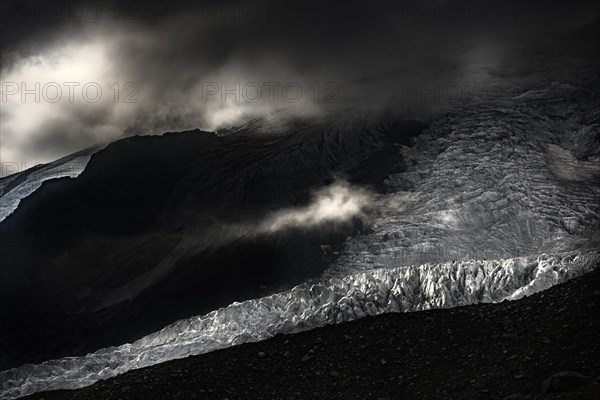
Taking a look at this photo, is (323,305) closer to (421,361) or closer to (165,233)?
(421,361)

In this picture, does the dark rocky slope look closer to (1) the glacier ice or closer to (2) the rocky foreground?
(1) the glacier ice

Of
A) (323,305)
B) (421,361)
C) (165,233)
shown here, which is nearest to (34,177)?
(165,233)

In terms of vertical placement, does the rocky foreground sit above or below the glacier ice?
below

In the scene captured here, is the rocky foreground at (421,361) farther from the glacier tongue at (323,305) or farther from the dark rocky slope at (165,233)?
the dark rocky slope at (165,233)

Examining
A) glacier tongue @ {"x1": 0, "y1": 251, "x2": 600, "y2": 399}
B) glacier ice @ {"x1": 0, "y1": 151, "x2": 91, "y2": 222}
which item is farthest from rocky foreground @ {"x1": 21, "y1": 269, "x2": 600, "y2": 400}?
glacier ice @ {"x1": 0, "y1": 151, "x2": 91, "y2": 222}

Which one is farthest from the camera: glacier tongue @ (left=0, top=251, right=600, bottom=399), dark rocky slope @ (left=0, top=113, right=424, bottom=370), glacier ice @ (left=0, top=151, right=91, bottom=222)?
glacier ice @ (left=0, top=151, right=91, bottom=222)

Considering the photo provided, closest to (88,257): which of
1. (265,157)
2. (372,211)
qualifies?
(265,157)
